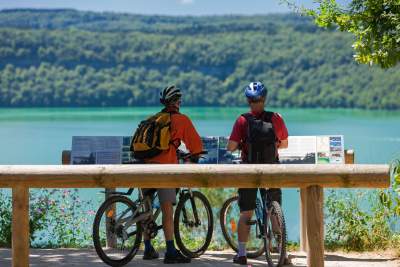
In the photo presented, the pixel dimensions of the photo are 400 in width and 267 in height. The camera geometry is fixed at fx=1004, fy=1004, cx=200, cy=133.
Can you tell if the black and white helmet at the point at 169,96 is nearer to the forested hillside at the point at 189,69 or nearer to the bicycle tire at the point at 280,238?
the bicycle tire at the point at 280,238

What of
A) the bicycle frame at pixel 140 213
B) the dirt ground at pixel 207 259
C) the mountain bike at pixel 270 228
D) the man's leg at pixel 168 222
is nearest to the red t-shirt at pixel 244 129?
the mountain bike at pixel 270 228

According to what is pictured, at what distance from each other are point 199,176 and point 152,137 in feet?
4.20

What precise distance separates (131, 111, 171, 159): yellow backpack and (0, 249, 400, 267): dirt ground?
0.84 metres

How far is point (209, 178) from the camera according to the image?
5.77 metres

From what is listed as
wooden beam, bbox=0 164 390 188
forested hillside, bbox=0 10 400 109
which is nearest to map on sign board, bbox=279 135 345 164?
wooden beam, bbox=0 164 390 188

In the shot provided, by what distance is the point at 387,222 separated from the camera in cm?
866

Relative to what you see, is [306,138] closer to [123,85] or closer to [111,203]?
[111,203]

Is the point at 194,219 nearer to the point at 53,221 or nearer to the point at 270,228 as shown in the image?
the point at 270,228

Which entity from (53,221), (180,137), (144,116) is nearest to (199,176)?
(180,137)

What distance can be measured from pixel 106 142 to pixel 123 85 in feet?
338

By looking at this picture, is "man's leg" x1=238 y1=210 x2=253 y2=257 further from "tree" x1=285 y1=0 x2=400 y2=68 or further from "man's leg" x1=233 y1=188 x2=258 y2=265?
Result: "tree" x1=285 y1=0 x2=400 y2=68

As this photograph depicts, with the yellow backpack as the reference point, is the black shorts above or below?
below

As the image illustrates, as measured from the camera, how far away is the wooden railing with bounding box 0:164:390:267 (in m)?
5.69

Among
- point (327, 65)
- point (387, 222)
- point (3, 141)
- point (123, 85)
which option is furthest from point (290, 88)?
point (387, 222)
